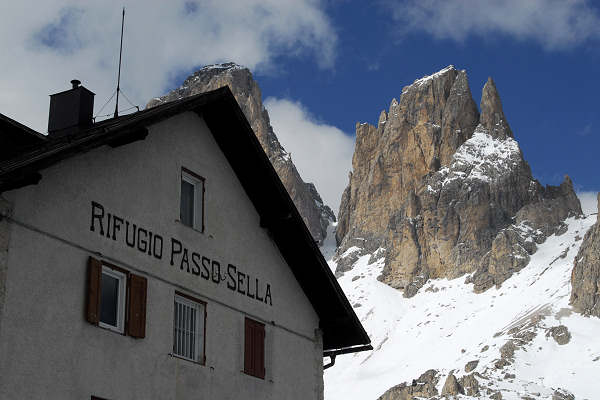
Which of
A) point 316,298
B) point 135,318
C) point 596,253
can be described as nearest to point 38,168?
point 135,318

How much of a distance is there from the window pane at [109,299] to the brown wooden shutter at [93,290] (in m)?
0.30

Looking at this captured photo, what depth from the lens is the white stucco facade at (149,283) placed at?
12422mm

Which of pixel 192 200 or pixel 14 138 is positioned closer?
pixel 14 138

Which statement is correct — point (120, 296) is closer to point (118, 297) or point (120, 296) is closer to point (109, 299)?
point (118, 297)

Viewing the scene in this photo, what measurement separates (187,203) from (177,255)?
47.9 inches

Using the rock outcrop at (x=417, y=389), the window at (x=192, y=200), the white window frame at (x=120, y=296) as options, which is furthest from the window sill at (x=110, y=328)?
the rock outcrop at (x=417, y=389)

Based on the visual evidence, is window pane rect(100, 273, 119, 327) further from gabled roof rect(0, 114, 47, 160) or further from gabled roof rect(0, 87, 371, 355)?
gabled roof rect(0, 114, 47, 160)

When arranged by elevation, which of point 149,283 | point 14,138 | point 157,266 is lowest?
point 149,283

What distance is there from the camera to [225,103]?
1698 centimetres

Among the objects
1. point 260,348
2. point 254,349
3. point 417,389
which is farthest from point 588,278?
point 254,349

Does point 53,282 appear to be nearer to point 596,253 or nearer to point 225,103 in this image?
point 225,103

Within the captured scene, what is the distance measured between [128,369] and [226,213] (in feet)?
13.5

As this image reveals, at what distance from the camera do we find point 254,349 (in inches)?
663

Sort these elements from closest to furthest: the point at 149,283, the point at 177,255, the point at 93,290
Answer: the point at 93,290
the point at 149,283
the point at 177,255
